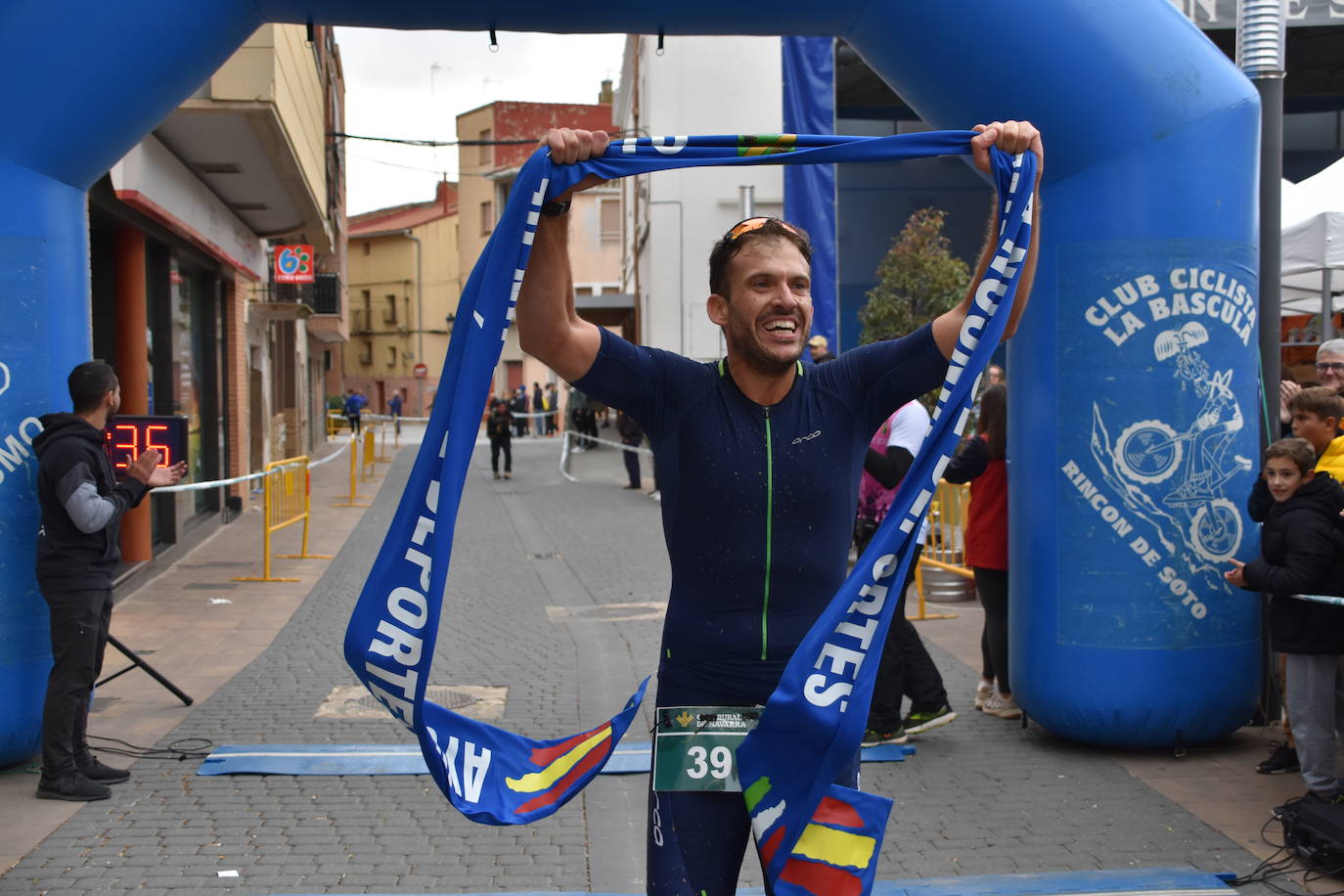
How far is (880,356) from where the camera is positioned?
2.93 m

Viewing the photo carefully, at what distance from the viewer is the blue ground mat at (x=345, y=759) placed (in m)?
5.83

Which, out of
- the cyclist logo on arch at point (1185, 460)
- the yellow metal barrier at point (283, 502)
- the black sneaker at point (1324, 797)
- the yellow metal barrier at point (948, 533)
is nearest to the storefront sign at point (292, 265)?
the yellow metal barrier at point (283, 502)

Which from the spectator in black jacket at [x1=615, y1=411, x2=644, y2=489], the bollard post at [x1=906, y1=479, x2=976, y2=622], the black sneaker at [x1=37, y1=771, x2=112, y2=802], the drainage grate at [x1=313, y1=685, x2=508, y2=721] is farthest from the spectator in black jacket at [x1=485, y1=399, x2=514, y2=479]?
the black sneaker at [x1=37, y1=771, x2=112, y2=802]

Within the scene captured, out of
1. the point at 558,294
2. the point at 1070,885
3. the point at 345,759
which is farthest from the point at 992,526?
the point at 558,294

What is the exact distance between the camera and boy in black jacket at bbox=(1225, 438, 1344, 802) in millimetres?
5031

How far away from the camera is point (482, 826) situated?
507cm

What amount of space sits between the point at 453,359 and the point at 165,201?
9.98 metres

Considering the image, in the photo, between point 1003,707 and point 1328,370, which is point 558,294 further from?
point 1328,370

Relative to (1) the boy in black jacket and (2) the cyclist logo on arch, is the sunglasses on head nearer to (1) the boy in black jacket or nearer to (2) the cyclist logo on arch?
(1) the boy in black jacket

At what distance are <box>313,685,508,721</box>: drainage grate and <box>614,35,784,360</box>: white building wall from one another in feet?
52.5

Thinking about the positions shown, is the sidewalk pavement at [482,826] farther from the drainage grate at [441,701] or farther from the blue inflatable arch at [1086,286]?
the blue inflatable arch at [1086,286]

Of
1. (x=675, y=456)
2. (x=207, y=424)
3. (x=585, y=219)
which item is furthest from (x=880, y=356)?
(x=585, y=219)

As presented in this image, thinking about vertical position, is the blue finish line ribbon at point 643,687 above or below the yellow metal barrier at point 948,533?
above

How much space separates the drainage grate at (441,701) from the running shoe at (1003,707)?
2672 mm
